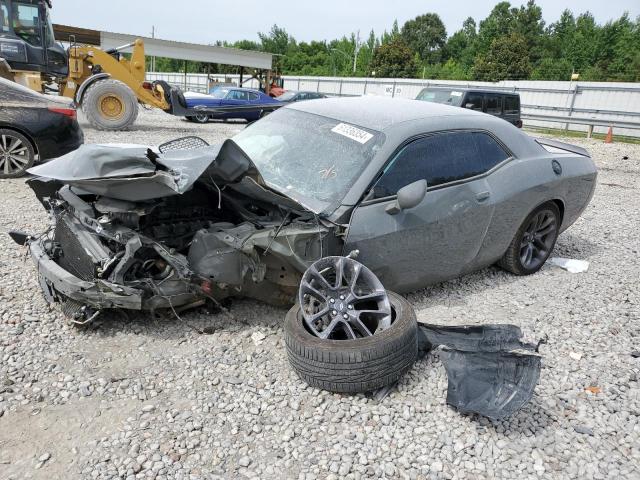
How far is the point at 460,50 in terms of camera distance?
2682 inches

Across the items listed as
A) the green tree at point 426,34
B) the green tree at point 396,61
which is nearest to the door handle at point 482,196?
the green tree at point 396,61

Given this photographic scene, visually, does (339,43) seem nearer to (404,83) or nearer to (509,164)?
(404,83)

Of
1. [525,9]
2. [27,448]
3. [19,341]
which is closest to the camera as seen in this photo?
[27,448]

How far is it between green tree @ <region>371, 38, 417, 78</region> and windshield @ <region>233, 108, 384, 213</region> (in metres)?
50.4

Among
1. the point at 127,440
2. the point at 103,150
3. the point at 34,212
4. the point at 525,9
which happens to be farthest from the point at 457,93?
the point at 525,9

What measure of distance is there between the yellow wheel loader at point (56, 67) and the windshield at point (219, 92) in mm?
3973

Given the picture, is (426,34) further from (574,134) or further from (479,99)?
(479,99)

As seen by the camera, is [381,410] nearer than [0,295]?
Yes

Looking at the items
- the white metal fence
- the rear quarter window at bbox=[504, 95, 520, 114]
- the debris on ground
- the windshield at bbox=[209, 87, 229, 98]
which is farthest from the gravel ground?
the white metal fence

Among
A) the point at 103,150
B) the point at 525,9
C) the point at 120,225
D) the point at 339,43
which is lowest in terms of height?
the point at 120,225

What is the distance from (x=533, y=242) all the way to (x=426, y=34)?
250 ft

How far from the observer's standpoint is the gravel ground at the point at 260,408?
243 centimetres

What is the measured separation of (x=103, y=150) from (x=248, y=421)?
1929mm

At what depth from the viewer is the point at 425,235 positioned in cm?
366
